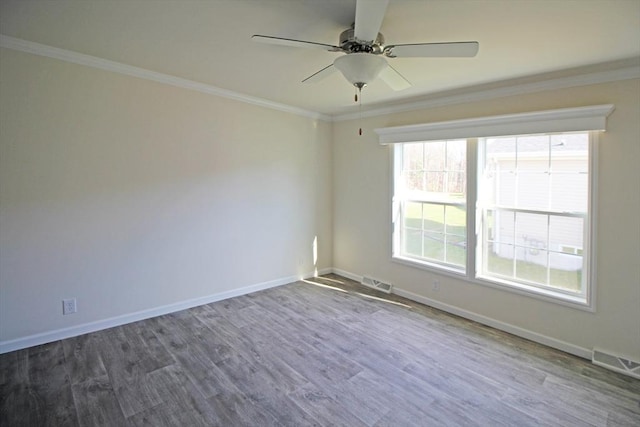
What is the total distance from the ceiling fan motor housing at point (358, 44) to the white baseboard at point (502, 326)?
2907 millimetres

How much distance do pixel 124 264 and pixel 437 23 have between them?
3.37 metres

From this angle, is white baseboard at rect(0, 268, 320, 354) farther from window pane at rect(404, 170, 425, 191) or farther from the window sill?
window pane at rect(404, 170, 425, 191)

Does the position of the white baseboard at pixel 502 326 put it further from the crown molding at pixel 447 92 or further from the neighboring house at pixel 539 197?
the crown molding at pixel 447 92

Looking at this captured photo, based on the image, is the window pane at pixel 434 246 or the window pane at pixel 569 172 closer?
the window pane at pixel 569 172

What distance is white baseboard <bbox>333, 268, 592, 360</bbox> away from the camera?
2.89m

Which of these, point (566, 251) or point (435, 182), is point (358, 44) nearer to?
point (435, 182)

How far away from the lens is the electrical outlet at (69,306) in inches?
115

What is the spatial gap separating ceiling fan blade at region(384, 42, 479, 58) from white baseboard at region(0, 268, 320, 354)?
325 cm

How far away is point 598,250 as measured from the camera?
9.11 feet

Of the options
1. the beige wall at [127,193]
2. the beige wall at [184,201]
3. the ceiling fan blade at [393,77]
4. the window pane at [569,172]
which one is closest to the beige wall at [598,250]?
the beige wall at [184,201]

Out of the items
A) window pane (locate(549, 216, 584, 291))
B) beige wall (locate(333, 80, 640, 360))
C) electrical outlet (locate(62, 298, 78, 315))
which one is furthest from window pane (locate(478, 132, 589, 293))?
electrical outlet (locate(62, 298, 78, 315))

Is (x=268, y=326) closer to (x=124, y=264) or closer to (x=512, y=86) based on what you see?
(x=124, y=264)

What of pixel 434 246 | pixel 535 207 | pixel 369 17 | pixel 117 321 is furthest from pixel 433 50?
pixel 117 321

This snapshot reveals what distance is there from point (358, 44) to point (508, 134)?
201cm
